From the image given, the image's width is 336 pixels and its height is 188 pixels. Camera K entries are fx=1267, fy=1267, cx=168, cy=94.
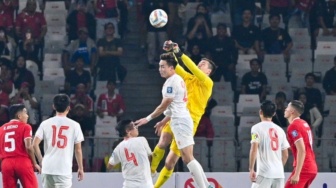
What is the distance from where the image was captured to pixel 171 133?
19578mm

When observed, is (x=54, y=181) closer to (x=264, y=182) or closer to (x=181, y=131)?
(x=181, y=131)

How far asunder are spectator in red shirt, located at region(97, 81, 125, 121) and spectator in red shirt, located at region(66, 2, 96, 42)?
260 cm

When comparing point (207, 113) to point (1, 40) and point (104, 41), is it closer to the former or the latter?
point (104, 41)

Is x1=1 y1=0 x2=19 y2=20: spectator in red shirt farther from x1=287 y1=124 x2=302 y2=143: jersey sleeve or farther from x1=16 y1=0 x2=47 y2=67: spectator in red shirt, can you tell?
x1=287 y1=124 x2=302 y2=143: jersey sleeve

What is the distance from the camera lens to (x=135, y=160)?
18.6 meters

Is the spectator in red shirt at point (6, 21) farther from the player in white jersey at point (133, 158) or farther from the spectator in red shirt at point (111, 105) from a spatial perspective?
the player in white jersey at point (133, 158)

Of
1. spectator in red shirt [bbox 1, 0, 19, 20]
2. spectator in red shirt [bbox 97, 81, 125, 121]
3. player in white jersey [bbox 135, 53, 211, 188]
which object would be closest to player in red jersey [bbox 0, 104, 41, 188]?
player in white jersey [bbox 135, 53, 211, 188]

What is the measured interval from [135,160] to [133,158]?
0.04 meters

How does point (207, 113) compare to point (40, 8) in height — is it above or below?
below

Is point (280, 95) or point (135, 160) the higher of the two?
point (280, 95)

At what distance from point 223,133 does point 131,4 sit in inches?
207

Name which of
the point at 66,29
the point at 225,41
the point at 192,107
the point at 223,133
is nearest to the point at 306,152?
the point at 192,107

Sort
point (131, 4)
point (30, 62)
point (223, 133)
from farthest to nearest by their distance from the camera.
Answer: point (131, 4) → point (30, 62) → point (223, 133)

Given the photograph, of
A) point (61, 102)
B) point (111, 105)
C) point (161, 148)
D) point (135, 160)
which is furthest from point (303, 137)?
point (111, 105)
